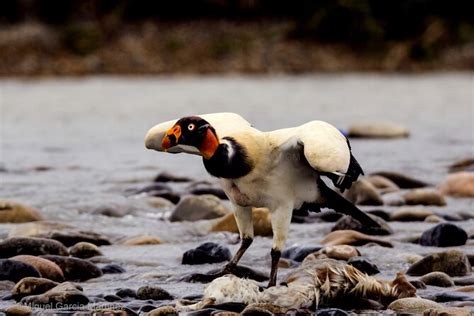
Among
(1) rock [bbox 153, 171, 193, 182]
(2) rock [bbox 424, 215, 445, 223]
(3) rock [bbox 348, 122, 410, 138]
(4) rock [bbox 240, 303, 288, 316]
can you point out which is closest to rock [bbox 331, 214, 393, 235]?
(2) rock [bbox 424, 215, 445, 223]

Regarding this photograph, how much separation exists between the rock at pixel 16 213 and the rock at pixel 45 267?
1.72 metres

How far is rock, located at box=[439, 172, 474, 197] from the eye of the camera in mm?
7965

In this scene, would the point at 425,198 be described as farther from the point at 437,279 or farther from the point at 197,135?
the point at 197,135

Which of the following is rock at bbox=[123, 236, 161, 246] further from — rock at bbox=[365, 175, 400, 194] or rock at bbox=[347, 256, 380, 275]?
rock at bbox=[365, 175, 400, 194]

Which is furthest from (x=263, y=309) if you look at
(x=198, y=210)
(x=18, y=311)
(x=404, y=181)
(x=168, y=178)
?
(x=168, y=178)

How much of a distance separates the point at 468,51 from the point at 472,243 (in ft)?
137

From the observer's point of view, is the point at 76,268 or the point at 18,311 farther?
the point at 76,268

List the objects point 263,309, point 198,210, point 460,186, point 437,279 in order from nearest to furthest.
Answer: point 263,309 < point 437,279 < point 198,210 < point 460,186

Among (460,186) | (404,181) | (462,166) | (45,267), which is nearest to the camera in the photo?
(45,267)

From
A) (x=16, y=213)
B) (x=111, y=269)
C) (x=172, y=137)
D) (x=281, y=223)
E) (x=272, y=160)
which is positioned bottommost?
(x=111, y=269)

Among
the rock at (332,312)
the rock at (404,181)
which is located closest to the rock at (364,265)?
the rock at (332,312)

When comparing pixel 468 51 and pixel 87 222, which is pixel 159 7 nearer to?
pixel 468 51

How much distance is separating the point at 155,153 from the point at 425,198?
17.2 ft

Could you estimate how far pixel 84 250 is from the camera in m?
5.76
